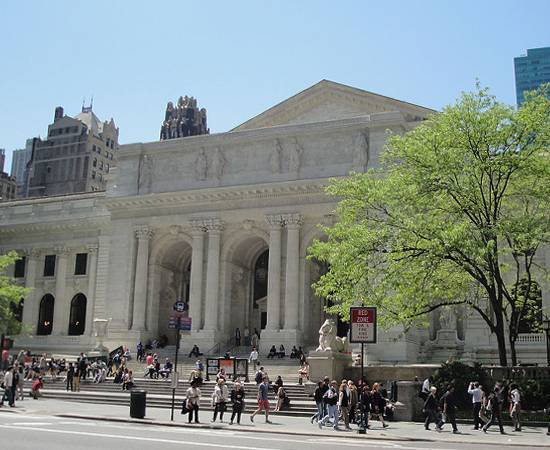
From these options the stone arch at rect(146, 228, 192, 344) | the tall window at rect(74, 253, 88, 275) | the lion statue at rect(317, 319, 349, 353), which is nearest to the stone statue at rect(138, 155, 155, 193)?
the stone arch at rect(146, 228, 192, 344)

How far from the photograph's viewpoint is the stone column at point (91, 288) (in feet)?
186

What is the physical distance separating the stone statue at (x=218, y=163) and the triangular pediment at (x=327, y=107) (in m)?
4.19

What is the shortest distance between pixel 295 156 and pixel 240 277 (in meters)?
10.8

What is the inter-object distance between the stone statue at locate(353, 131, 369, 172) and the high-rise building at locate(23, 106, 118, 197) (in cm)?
7542

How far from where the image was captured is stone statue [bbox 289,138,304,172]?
162ft

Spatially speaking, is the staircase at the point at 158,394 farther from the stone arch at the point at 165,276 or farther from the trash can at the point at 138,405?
the stone arch at the point at 165,276

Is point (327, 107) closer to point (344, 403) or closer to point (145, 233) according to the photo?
point (145, 233)

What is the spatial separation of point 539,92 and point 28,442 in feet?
80.8

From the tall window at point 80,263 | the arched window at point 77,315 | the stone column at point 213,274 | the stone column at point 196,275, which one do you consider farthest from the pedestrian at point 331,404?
the tall window at point 80,263

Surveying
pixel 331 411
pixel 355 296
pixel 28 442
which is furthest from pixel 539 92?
pixel 28 442

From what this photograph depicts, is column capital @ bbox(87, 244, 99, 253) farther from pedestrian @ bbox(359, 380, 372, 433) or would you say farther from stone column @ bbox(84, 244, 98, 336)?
pedestrian @ bbox(359, 380, 372, 433)

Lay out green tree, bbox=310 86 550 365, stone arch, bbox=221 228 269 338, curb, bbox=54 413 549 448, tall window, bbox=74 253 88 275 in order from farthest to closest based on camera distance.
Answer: tall window, bbox=74 253 88 275 → stone arch, bbox=221 228 269 338 → green tree, bbox=310 86 550 365 → curb, bbox=54 413 549 448

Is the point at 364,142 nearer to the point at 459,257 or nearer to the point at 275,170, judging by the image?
the point at 275,170

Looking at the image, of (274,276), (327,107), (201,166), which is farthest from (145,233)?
(327,107)
